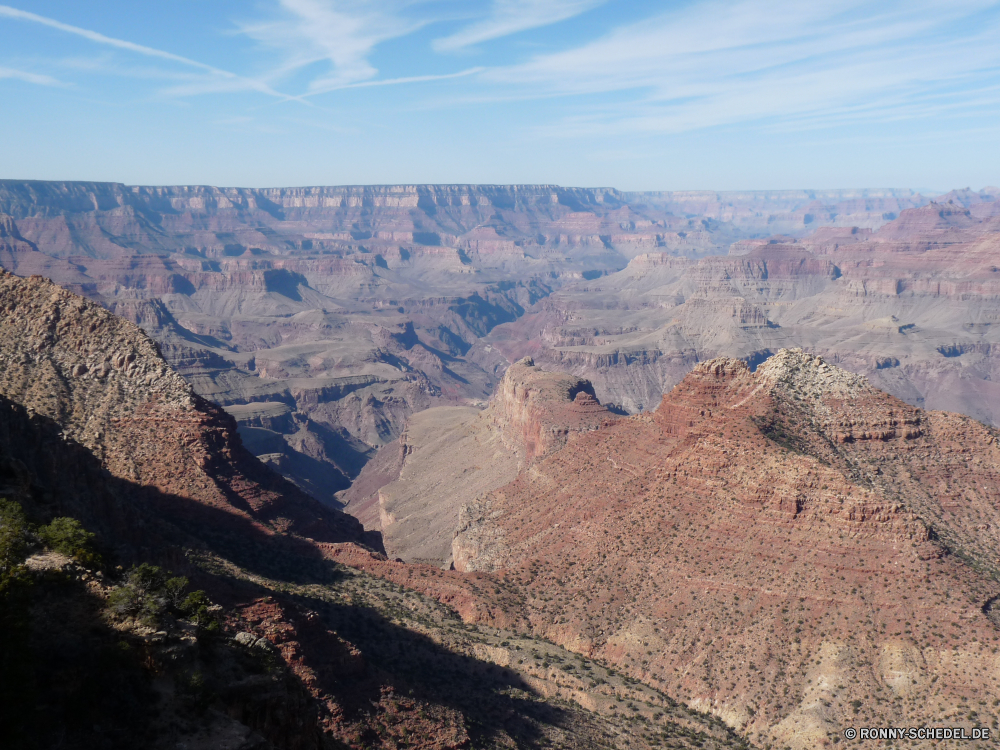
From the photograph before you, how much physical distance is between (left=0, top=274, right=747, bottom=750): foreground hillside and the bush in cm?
11

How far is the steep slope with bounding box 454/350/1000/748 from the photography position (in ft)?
153

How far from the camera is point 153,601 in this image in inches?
945

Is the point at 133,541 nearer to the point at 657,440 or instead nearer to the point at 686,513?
the point at 686,513

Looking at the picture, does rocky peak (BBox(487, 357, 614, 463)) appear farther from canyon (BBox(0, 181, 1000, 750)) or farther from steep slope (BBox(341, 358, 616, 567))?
canyon (BBox(0, 181, 1000, 750))

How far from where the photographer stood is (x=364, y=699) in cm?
3706

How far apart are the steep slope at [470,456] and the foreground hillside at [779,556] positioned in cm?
3467

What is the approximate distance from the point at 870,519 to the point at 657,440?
22359 millimetres

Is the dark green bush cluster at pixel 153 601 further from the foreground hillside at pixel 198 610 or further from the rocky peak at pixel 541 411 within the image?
the rocky peak at pixel 541 411

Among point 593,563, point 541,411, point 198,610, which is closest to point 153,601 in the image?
point 198,610

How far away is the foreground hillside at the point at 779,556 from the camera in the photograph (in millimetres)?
46562

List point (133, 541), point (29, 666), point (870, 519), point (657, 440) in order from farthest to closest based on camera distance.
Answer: point (657, 440)
point (870, 519)
point (133, 541)
point (29, 666)

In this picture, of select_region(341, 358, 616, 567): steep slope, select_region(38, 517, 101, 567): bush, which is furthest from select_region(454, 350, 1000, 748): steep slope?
select_region(38, 517, 101, 567): bush

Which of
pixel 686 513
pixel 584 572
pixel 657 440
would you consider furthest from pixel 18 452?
pixel 657 440

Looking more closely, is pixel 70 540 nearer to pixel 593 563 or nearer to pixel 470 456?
pixel 593 563
